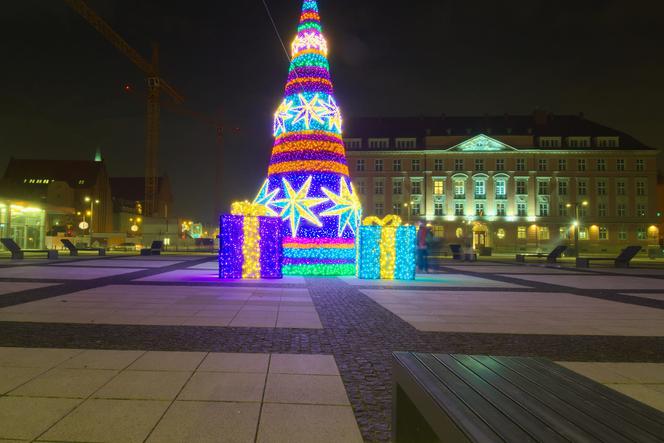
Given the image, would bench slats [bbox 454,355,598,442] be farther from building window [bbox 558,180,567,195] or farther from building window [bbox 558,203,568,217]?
building window [bbox 558,180,567,195]

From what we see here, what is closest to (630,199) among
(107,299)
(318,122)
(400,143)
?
(400,143)

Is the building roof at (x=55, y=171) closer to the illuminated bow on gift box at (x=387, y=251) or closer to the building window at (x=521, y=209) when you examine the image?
the building window at (x=521, y=209)

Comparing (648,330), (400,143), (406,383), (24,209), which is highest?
(400,143)

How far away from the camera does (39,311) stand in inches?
300

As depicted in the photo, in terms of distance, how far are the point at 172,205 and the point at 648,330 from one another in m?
125

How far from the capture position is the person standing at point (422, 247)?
57.3 feet

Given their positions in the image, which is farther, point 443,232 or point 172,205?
point 172,205

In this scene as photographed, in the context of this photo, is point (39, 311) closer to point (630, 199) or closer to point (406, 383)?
A: point (406, 383)

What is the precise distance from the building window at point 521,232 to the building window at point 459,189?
8843 mm

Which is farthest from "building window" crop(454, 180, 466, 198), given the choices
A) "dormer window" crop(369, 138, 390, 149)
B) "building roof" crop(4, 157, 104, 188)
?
"building roof" crop(4, 157, 104, 188)

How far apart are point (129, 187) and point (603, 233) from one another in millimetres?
102702

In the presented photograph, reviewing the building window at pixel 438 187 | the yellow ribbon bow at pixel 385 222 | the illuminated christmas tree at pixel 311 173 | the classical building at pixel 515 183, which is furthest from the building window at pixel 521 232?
the yellow ribbon bow at pixel 385 222

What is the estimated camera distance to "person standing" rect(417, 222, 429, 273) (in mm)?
17475

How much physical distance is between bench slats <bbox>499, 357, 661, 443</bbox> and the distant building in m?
73.8
